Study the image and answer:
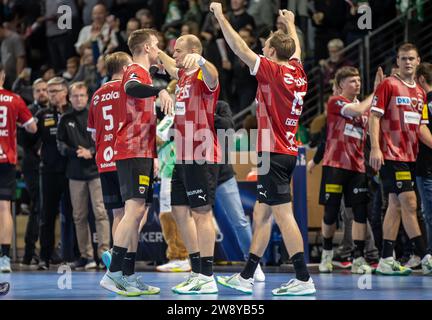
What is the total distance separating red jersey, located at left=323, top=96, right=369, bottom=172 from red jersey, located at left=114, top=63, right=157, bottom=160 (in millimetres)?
2744

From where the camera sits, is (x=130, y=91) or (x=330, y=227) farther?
(x=330, y=227)

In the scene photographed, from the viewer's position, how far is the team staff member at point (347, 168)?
30.7 feet

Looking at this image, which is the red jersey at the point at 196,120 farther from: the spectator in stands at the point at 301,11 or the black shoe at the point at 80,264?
the spectator in stands at the point at 301,11

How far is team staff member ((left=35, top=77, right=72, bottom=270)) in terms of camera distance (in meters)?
10.8

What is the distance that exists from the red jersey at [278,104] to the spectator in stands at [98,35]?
292 inches

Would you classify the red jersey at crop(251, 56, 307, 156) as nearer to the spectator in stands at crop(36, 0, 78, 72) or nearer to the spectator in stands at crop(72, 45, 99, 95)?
the spectator in stands at crop(72, 45, 99, 95)

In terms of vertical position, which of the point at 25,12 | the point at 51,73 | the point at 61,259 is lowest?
the point at 61,259

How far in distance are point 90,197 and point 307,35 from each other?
5.05 meters

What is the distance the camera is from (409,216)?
888 cm

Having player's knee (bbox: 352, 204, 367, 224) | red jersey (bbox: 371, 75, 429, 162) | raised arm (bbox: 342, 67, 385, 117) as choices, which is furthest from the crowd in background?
red jersey (bbox: 371, 75, 429, 162)

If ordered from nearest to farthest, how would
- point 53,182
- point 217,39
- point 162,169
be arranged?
point 162,169
point 53,182
point 217,39

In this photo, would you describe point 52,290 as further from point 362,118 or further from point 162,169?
point 362,118

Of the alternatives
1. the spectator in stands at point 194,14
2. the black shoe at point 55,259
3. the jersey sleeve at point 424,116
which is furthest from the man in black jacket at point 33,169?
the jersey sleeve at point 424,116

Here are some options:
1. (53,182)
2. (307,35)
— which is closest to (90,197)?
(53,182)
